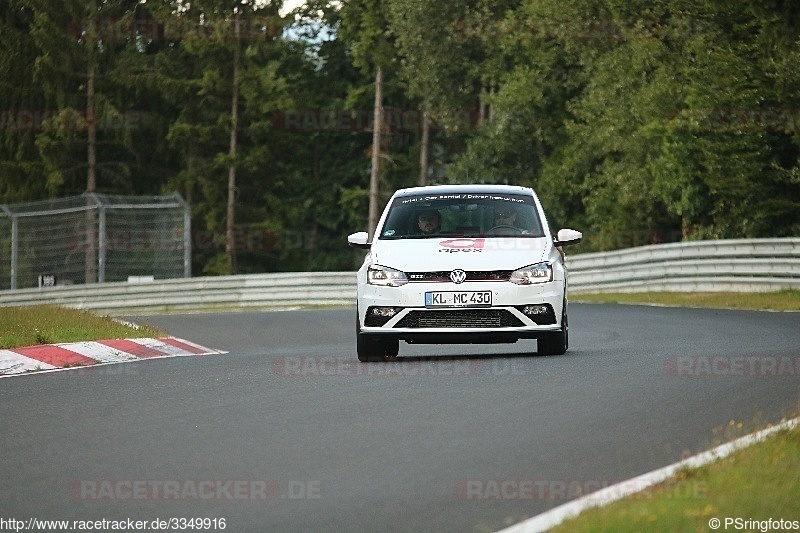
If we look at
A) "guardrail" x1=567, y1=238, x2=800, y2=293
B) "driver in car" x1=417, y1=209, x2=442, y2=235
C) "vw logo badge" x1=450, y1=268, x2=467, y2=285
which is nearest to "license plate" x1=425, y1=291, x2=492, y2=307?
"vw logo badge" x1=450, y1=268, x2=467, y2=285

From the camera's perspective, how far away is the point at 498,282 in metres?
13.8

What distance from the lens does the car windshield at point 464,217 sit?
14805 millimetres

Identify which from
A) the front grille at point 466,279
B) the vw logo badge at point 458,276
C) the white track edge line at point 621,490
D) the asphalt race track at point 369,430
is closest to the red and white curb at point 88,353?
the asphalt race track at point 369,430

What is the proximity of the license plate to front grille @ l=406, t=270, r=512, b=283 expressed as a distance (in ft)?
0.42

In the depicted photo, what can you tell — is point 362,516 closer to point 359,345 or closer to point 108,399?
point 108,399

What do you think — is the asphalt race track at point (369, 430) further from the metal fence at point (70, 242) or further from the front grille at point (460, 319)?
the metal fence at point (70, 242)

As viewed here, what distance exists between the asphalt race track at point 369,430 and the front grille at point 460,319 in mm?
347

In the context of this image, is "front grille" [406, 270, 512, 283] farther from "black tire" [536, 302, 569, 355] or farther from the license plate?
"black tire" [536, 302, 569, 355]

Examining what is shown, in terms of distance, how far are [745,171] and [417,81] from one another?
915 inches

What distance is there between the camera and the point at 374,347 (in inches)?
563

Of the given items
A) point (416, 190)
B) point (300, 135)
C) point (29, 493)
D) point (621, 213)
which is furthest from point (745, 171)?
→ point (300, 135)

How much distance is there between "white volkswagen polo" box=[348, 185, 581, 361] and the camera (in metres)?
13.8

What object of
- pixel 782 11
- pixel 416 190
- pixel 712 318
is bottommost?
pixel 712 318

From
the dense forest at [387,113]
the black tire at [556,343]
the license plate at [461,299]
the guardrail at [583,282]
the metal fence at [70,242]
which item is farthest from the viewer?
the metal fence at [70,242]
